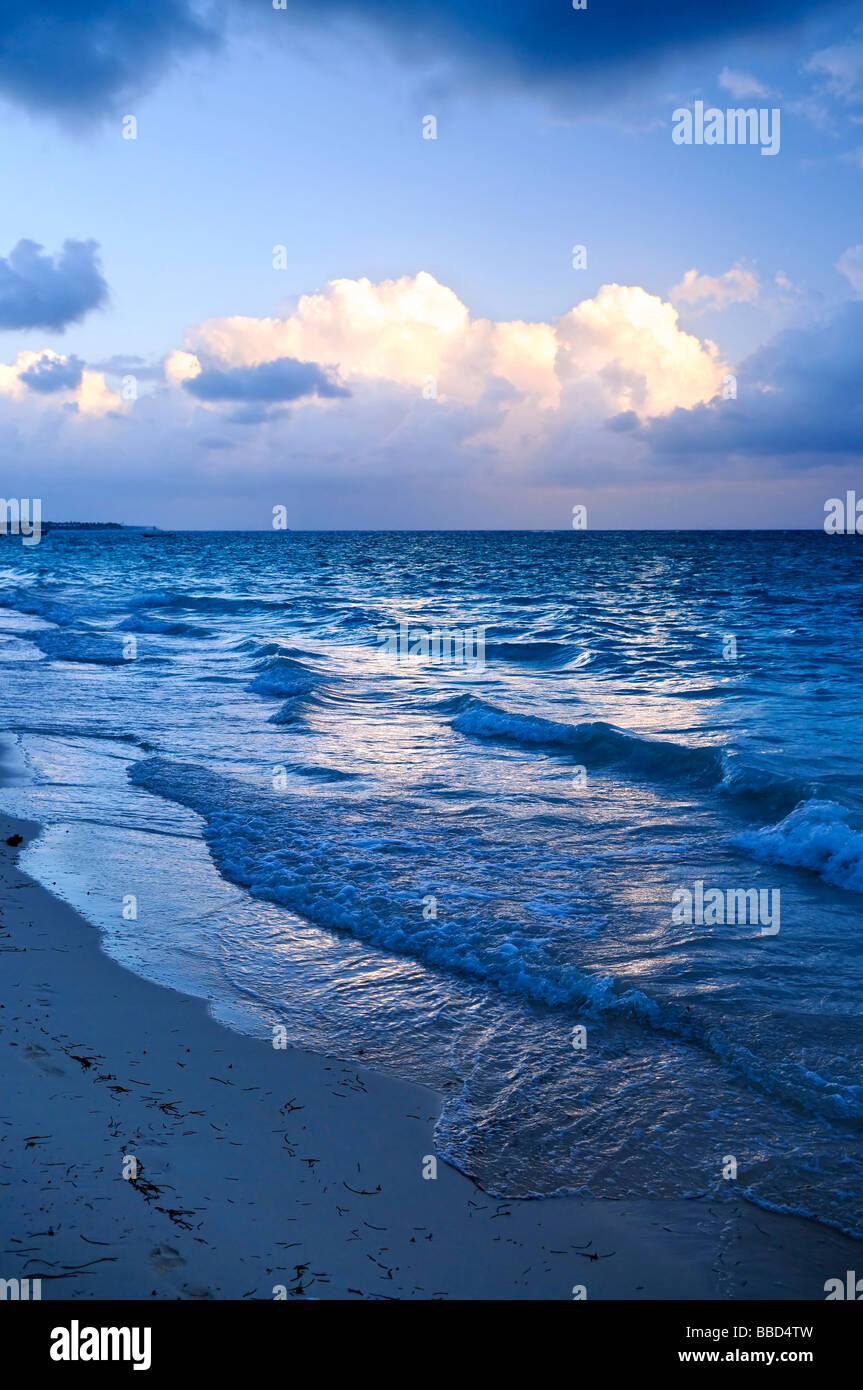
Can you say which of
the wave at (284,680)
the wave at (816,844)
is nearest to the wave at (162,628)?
the wave at (284,680)

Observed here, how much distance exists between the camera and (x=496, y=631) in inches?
1307

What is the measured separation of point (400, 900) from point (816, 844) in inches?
194

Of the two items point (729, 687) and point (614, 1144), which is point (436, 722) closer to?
point (729, 687)

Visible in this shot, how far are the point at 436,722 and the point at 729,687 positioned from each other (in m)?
8.32

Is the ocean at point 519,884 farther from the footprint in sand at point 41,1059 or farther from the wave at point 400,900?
the footprint in sand at point 41,1059

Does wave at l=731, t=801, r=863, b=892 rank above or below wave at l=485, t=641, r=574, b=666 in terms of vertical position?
below

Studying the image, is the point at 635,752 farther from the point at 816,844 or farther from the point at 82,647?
the point at 82,647

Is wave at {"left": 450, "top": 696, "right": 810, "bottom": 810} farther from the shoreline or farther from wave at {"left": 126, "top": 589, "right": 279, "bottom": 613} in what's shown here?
wave at {"left": 126, "top": 589, "right": 279, "bottom": 613}

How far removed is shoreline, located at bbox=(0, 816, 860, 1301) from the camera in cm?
366

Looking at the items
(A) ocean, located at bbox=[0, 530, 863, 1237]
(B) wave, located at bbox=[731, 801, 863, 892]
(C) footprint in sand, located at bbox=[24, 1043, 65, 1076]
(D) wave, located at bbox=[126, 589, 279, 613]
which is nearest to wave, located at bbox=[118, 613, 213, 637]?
(D) wave, located at bbox=[126, 589, 279, 613]

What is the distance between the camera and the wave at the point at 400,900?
590cm

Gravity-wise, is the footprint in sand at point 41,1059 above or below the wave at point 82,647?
below

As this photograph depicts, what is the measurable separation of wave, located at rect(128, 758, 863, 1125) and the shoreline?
149 centimetres
